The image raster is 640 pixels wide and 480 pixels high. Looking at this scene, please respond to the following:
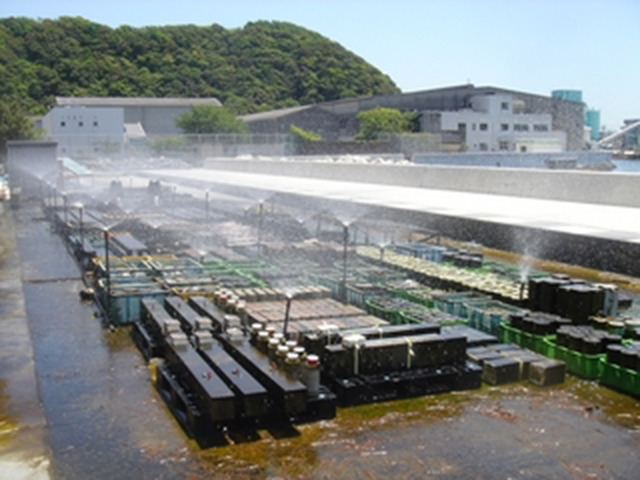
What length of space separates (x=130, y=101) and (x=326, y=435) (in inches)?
2453

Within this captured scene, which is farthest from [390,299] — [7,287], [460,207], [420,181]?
[420,181]

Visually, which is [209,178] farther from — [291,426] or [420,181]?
[291,426]

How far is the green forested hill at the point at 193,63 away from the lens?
64.8 m

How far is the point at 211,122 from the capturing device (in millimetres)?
53219

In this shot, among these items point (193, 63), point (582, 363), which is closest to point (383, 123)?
point (193, 63)

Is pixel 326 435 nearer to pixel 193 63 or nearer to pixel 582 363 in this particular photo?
pixel 582 363

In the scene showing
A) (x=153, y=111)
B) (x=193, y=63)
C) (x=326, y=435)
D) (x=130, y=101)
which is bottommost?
(x=326, y=435)

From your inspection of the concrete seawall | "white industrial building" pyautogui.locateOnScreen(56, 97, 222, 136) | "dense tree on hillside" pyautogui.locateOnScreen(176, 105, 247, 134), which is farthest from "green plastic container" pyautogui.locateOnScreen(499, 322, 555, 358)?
"white industrial building" pyautogui.locateOnScreen(56, 97, 222, 136)

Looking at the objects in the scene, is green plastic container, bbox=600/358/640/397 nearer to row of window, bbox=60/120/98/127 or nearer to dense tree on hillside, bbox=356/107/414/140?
dense tree on hillside, bbox=356/107/414/140

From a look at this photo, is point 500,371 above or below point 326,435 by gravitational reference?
above

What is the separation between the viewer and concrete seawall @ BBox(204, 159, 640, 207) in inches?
579

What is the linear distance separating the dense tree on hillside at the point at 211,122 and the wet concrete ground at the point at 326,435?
47.2 m

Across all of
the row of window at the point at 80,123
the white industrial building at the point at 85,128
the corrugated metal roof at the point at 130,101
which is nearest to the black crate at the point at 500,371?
the white industrial building at the point at 85,128

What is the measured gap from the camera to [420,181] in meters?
20.8
